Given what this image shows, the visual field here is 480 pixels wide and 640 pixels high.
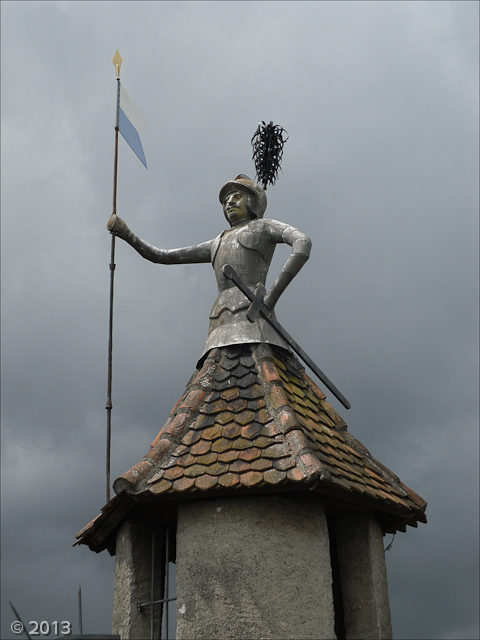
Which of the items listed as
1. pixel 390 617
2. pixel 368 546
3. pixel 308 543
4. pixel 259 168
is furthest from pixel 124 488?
pixel 259 168

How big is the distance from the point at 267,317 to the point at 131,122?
3094 millimetres

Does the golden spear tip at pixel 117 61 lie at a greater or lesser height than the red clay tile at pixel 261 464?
greater

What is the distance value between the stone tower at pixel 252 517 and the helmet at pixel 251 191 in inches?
62.1

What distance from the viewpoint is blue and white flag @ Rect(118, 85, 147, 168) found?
26.7 feet

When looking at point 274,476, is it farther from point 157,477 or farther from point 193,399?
point 193,399

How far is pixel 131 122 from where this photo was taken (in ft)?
27.1

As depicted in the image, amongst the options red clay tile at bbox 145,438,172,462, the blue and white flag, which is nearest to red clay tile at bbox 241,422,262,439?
red clay tile at bbox 145,438,172,462

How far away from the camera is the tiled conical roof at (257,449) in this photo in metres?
5.46

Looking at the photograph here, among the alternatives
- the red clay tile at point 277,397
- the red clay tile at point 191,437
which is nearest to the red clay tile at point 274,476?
the red clay tile at point 277,397

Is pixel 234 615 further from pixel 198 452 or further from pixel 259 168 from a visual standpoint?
pixel 259 168

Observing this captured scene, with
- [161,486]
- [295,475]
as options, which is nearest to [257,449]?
[295,475]

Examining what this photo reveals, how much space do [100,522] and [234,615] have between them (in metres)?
1.43

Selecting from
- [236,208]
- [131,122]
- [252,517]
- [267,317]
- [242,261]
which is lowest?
[252,517]

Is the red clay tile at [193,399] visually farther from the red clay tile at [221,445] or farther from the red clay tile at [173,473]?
the red clay tile at [173,473]
